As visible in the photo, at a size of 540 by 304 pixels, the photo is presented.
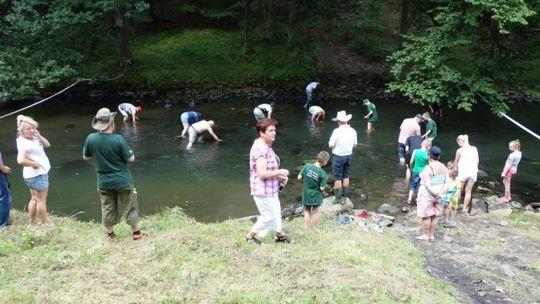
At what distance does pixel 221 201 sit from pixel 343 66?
61.2ft

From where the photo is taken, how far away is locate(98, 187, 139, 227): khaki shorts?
6738mm

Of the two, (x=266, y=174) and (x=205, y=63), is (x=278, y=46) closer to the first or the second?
(x=205, y=63)

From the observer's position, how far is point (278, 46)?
29.5 m

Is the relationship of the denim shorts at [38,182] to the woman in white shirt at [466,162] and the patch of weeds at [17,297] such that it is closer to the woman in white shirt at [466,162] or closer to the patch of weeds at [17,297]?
the patch of weeds at [17,297]

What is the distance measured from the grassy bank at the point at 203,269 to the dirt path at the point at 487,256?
0.47m

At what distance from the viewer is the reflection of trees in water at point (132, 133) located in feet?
58.1

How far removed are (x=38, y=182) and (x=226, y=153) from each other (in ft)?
28.6

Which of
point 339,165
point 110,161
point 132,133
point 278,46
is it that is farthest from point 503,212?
point 278,46

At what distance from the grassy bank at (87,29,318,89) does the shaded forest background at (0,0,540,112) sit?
0.06 meters

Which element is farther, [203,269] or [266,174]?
[266,174]

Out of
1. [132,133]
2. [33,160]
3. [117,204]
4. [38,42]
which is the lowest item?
[132,133]

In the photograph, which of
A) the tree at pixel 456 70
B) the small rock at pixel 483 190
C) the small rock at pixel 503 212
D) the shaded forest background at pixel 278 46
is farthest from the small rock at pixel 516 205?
the shaded forest background at pixel 278 46

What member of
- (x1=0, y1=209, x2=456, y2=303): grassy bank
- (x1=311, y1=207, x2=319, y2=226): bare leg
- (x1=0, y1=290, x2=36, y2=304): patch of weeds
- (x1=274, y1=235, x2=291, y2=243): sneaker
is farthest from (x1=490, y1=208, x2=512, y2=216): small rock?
(x1=0, y1=290, x2=36, y2=304): patch of weeds

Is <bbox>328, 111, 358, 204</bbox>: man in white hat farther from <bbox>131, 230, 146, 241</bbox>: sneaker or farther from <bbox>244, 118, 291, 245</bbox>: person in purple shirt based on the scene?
<bbox>131, 230, 146, 241</bbox>: sneaker
